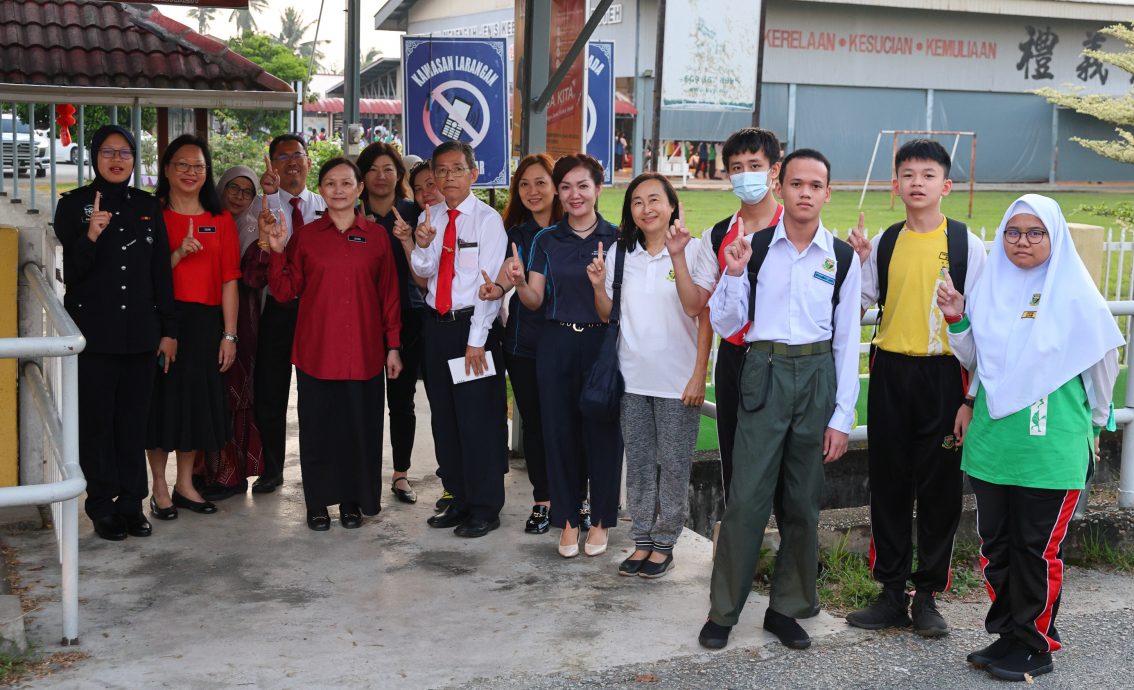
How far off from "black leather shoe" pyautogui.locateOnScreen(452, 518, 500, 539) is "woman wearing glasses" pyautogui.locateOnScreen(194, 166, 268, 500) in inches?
49.6

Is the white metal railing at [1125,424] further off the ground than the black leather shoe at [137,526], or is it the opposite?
the white metal railing at [1125,424]

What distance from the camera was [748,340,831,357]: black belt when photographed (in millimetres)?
4375

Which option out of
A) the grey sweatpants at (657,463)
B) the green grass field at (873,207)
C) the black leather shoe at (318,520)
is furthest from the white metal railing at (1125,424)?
the green grass field at (873,207)

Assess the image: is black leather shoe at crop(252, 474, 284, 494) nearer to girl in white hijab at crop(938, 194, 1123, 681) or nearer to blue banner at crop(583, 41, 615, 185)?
blue banner at crop(583, 41, 615, 185)

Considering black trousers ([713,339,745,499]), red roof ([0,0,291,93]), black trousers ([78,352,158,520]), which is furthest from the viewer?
red roof ([0,0,291,93])

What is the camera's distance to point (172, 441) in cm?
585

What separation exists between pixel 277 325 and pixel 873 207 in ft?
83.7

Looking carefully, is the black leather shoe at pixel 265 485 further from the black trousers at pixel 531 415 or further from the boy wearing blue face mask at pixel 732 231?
the boy wearing blue face mask at pixel 732 231

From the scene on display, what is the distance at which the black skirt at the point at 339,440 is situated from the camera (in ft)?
19.1

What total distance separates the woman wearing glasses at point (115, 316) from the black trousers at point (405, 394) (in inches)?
46.6

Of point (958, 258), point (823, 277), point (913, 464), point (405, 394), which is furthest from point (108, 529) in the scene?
point (958, 258)

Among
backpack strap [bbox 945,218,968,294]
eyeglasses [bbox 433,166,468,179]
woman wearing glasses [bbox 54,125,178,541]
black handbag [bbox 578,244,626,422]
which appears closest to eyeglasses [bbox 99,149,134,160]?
woman wearing glasses [bbox 54,125,178,541]

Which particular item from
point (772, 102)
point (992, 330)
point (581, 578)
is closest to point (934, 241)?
point (992, 330)

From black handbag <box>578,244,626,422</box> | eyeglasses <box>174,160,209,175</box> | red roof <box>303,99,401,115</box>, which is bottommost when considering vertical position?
black handbag <box>578,244,626,422</box>
